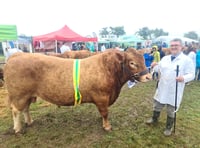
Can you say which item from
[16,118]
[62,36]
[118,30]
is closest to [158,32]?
[118,30]

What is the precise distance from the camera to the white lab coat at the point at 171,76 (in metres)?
3.95

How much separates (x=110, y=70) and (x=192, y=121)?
8.36ft

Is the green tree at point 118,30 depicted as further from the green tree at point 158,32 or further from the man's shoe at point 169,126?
the man's shoe at point 169,126

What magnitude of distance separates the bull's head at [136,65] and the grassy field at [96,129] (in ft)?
3.96

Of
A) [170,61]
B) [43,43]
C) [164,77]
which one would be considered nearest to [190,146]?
[164,77]

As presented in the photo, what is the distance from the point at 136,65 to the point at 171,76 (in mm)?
698

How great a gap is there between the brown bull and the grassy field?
58 centimetres

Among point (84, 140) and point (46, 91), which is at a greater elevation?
point (46, 91)

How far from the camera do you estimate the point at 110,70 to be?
4172mm

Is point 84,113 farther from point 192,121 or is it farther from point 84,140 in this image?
point 192,121

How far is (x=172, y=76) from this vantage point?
405cm

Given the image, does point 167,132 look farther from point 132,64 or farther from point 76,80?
point 76,80

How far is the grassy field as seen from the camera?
158 inches

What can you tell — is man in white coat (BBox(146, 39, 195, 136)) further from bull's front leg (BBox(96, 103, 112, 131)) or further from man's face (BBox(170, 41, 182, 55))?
bull's front leg (BBox(96, 103, 112, 131))
